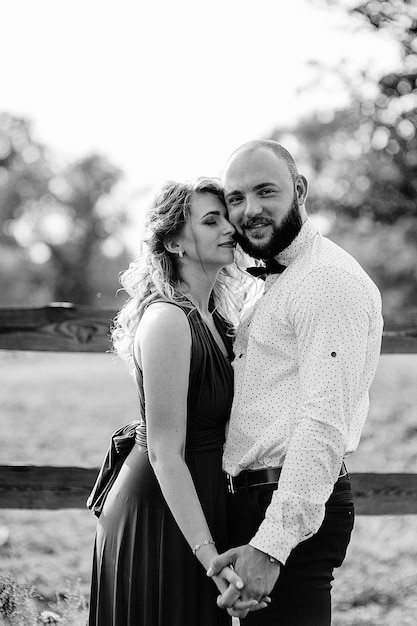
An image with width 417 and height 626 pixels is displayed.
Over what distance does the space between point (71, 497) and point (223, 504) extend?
1.55 metres

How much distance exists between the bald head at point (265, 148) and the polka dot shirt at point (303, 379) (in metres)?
0.23

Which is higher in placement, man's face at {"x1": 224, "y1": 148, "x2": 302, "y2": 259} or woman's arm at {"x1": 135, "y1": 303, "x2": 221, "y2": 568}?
man's face at {"x1": 224, "y1": 148, "x2": 302, "y2": 259}

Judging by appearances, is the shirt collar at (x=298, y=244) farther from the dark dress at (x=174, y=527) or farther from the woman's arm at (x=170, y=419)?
the woman's arm at (x=170, y=419)

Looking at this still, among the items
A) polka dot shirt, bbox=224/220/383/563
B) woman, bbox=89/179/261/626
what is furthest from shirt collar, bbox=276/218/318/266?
woman, bbox=89/179/261/626

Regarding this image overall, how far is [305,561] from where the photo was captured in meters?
2.73

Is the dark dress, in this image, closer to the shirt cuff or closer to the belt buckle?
the belt buckle

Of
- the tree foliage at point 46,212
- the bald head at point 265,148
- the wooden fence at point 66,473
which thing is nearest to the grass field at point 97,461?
the wooden fence at point 66,473

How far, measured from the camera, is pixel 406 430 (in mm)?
9141

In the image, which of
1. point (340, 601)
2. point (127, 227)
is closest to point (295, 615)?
point (340, 601)

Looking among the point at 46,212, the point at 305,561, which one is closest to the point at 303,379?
the point at 305,561

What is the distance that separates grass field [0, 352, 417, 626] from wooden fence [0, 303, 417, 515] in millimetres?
297

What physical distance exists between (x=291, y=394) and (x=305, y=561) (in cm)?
55

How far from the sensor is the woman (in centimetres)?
271

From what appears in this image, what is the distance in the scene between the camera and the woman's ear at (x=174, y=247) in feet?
10.0
